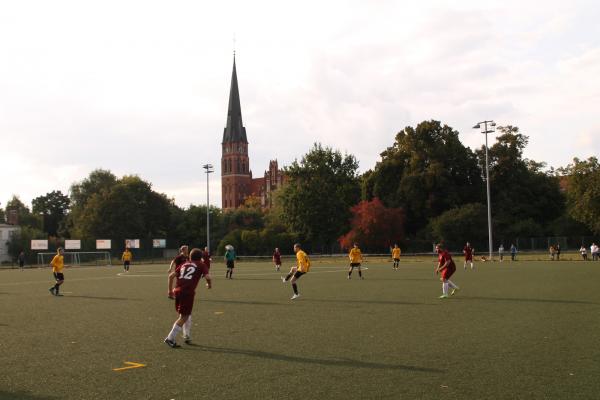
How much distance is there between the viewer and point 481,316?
14297mm

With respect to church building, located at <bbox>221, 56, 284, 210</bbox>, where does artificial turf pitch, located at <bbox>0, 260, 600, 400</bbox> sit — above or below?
below

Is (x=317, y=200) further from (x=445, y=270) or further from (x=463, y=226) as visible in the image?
(x=445, y=270)

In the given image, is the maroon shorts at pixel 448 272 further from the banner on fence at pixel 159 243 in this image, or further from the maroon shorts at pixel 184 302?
the banner on fence at pixel 159 243

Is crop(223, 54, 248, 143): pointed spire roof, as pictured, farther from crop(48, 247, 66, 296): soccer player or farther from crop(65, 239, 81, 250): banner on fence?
crop(48, 247, 66, 296): soccer player

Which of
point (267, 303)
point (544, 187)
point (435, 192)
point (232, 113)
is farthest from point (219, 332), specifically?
point (232, 113)

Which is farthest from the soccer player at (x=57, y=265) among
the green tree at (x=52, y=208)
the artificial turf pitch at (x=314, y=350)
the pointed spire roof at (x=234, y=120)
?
the pointed spire roof at (x=234, y=120)

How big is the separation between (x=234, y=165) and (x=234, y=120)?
15.5m

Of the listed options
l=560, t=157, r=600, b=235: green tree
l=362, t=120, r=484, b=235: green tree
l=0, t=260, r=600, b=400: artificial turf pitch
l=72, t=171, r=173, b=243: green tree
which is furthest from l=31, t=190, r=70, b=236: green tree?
l=0, t=260, r=600, b=400: artificial turf pitch

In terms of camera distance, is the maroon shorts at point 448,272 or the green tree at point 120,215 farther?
the green tree at point 120,215

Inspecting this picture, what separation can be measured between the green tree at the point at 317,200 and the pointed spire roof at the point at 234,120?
64.7 m

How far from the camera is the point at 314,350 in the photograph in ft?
33.3

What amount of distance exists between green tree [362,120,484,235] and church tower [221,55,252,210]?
275 feet

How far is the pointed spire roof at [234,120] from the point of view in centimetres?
14388

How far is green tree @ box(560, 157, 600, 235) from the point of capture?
56444 mm
